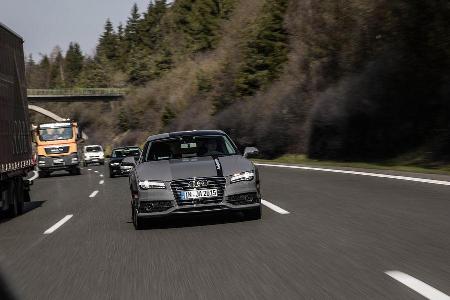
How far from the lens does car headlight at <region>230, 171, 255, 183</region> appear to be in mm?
9734

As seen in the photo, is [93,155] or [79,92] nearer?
[93,155]

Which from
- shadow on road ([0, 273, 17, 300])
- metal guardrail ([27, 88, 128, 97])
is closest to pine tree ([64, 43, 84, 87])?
metal guardrail ([27, 88, 128, 97])

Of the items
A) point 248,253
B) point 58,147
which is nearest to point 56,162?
point 58,147

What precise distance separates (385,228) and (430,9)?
1796cm

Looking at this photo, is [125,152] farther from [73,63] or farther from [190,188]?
[73,63]

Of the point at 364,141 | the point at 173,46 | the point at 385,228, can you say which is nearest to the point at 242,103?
the point at 364,141

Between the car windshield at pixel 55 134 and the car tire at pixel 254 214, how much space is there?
88.6 feet

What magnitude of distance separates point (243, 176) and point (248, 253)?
2.62m

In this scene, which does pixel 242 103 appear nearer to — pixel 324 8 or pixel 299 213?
pixel 324 8

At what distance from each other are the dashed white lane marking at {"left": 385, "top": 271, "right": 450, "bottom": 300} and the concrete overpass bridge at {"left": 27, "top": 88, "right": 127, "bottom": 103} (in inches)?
4176

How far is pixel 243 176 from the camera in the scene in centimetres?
983

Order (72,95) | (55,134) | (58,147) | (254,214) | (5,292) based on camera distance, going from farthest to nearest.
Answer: (72,95) → (55,134) → (58,147) → (254,214) → (5,292)

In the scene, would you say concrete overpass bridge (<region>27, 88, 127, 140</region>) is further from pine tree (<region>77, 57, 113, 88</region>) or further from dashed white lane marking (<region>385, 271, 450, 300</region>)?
dashed white lane marking (<region>385, 271, 450, 300</region>)

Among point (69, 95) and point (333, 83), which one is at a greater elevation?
point (69, 95)
